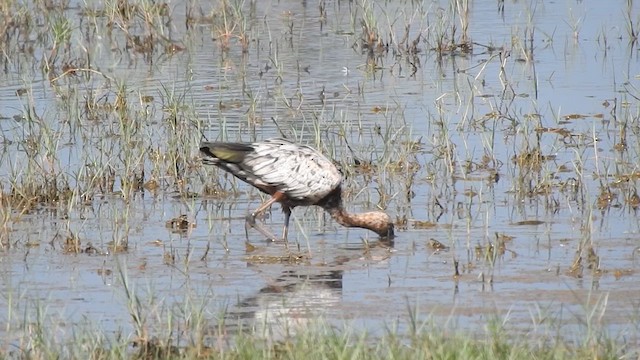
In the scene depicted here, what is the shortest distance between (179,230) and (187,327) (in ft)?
9.73

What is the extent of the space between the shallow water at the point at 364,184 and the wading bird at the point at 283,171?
0.64 ft

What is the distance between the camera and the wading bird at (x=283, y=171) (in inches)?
385

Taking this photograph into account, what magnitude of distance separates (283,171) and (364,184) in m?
1.37

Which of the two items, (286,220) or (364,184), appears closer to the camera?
(286,220)

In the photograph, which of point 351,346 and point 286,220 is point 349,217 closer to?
point 286,220

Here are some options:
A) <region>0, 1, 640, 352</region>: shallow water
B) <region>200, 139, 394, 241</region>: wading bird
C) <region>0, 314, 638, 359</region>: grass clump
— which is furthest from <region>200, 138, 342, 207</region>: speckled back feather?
<region>0, 314, 638, 359</region>: grass clump

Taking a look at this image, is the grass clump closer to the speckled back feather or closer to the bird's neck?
the bird's neck

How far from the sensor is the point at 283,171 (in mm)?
9820

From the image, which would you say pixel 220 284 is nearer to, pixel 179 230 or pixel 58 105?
pixel 179 230

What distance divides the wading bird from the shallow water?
196 millimetres

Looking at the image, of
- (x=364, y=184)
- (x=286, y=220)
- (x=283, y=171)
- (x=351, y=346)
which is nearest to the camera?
(x=351, y=346)

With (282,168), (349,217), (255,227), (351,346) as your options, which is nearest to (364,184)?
(349,217)

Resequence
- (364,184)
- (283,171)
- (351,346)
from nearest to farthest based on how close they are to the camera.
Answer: (351,346)
(283,171)
(364,184)

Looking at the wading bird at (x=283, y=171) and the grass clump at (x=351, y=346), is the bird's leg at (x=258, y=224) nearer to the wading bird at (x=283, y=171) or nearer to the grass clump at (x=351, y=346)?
the wading bird at (x=283, y=171)
